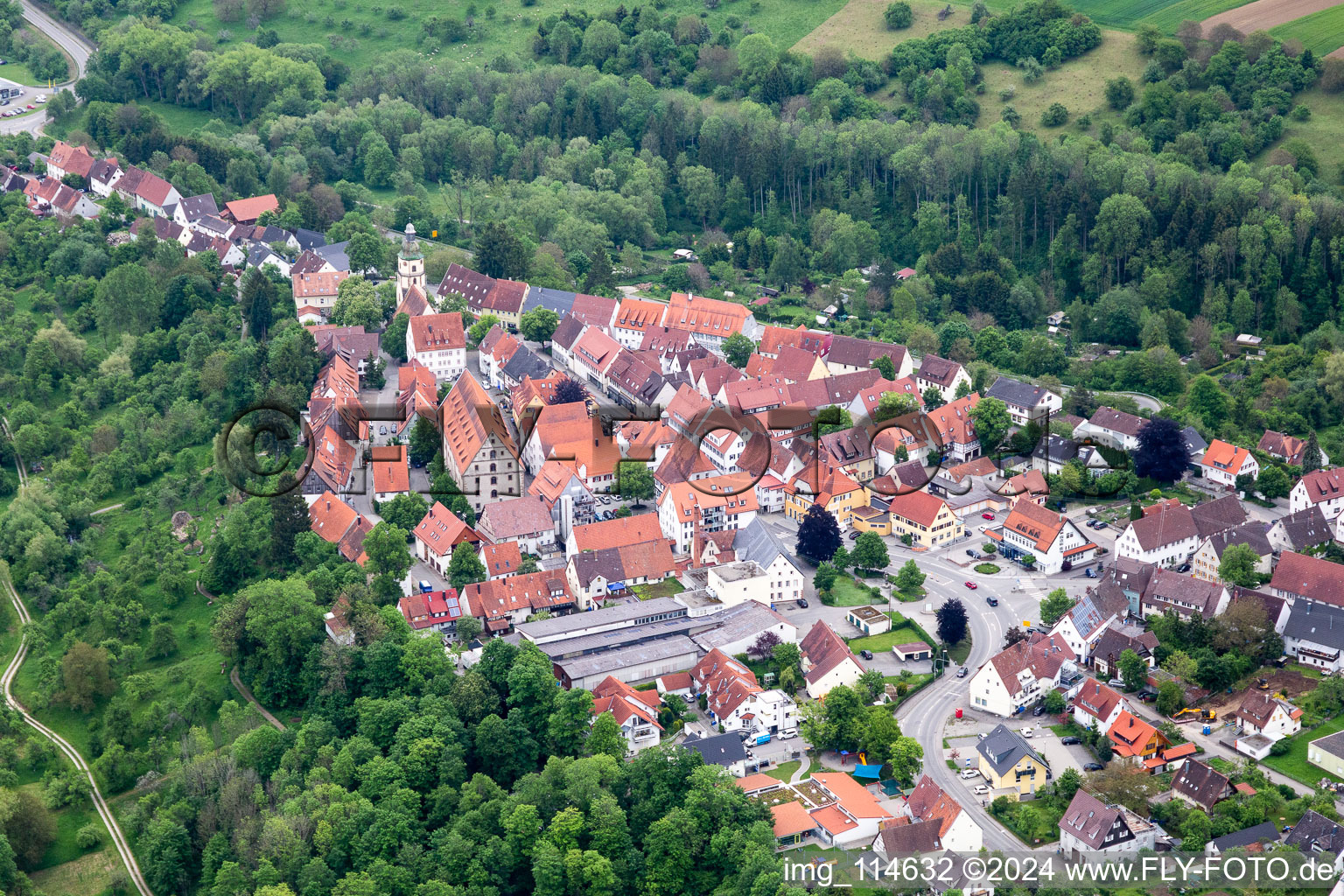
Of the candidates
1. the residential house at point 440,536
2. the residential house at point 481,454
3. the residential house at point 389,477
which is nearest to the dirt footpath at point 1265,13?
the residential house at point 481,454

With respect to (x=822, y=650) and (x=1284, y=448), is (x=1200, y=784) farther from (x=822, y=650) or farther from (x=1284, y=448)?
(x=1284, y=448)

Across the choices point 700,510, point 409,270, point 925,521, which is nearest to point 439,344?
point 409,270

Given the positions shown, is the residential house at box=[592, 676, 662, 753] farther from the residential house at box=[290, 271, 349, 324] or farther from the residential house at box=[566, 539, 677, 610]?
the residential house at box=[290, 271, 349, 324]

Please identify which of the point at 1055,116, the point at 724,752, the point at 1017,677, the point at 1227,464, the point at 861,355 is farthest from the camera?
the point at 1055,116

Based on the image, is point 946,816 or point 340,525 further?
point 340,525

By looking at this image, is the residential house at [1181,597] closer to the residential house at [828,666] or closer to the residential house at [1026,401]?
the residential house at [828,666]

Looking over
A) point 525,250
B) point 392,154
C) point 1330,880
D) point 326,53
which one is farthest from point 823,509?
point 326,53

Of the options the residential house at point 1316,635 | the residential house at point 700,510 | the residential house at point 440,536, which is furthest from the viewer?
the residential house at point 700,510

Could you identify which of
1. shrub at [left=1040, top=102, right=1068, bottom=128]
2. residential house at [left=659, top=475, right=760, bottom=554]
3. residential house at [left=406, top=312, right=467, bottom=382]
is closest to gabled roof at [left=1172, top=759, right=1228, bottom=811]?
residential house at [left=659, top=475, right=760, bottom=554]
